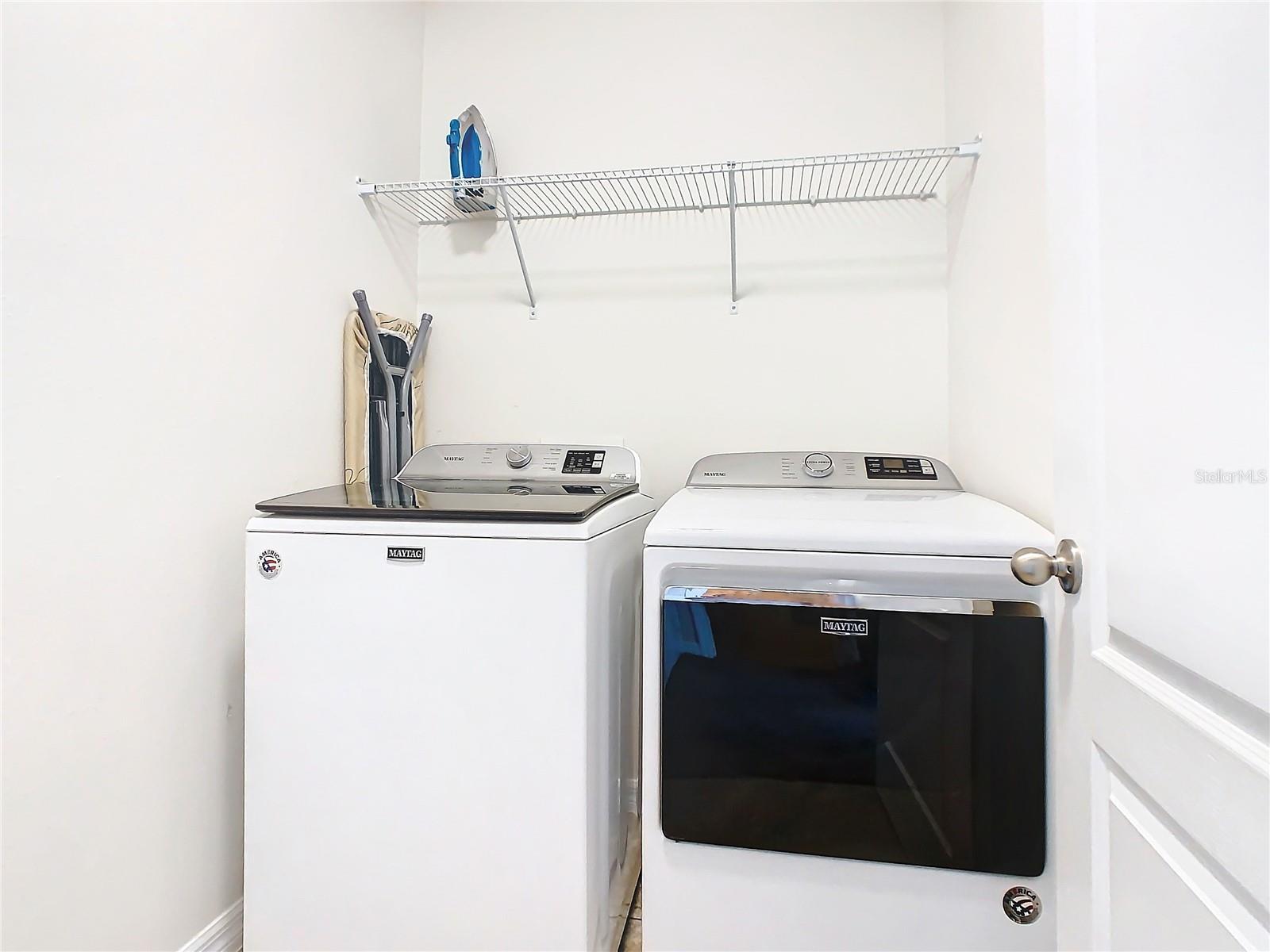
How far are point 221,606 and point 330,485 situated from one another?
0.42 metres

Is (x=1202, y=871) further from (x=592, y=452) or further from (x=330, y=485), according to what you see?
(x=330, y=485)

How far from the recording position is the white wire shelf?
1.85 meters

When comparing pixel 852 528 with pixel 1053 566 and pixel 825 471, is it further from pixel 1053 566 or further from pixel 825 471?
pixel 825 471

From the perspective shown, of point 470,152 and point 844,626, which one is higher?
point 470,152

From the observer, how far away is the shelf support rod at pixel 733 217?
1.65m

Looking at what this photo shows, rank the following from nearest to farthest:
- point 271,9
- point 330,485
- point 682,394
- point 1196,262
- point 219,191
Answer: point 1196,262 → point 219,191 → point 271,9 → point 330,485 → point 682,394

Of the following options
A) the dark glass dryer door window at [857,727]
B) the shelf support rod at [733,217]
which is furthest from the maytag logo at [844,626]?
the shelf support rod at [733,217]

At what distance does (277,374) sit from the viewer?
1.50 meters

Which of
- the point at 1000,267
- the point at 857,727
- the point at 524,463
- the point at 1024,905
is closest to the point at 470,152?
the point at 524,463

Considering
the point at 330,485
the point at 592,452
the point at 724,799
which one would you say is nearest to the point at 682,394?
the point at 592,452

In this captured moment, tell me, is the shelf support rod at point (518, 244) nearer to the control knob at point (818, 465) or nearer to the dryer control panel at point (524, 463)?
the dryer control panel at point (524, 463)

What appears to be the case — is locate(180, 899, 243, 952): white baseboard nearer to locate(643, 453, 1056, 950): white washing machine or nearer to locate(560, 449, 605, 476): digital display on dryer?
locate(643, 453, 1056, 950): white washing machine

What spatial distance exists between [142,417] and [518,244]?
44.9 inches

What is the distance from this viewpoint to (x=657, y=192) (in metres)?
2.00
